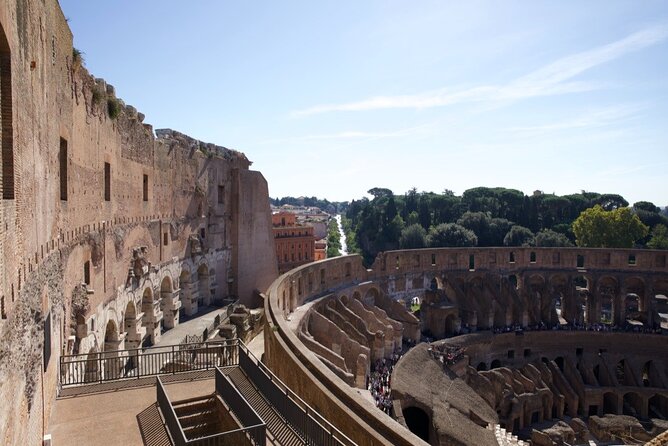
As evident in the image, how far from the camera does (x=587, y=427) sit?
22219 millimetres

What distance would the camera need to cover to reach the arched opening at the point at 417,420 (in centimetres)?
1841

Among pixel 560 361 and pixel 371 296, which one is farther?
pixel 560 361

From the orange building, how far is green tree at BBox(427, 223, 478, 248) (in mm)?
13230

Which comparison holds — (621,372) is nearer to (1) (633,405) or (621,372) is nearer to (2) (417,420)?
(1) (633,405)

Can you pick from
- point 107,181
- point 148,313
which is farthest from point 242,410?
point 148,313

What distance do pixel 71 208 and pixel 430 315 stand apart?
21.6m

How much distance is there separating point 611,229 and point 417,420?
34.8m

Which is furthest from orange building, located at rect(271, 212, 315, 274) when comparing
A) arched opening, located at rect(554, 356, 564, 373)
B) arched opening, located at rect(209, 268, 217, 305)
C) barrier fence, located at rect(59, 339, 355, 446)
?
barrier fence, located at rect(59, 339, 355, 446)

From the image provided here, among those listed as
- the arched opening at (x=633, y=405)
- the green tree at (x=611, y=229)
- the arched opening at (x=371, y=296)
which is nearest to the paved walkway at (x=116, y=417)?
the arched opening at (x=371, y=296)

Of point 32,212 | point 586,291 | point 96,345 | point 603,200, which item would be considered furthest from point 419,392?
point 603,200

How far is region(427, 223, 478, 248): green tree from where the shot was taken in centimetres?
5242

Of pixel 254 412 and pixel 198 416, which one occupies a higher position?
pixel 254 412

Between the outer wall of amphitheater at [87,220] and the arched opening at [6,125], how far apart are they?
0.01 metres

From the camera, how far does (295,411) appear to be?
6984 millimetres
